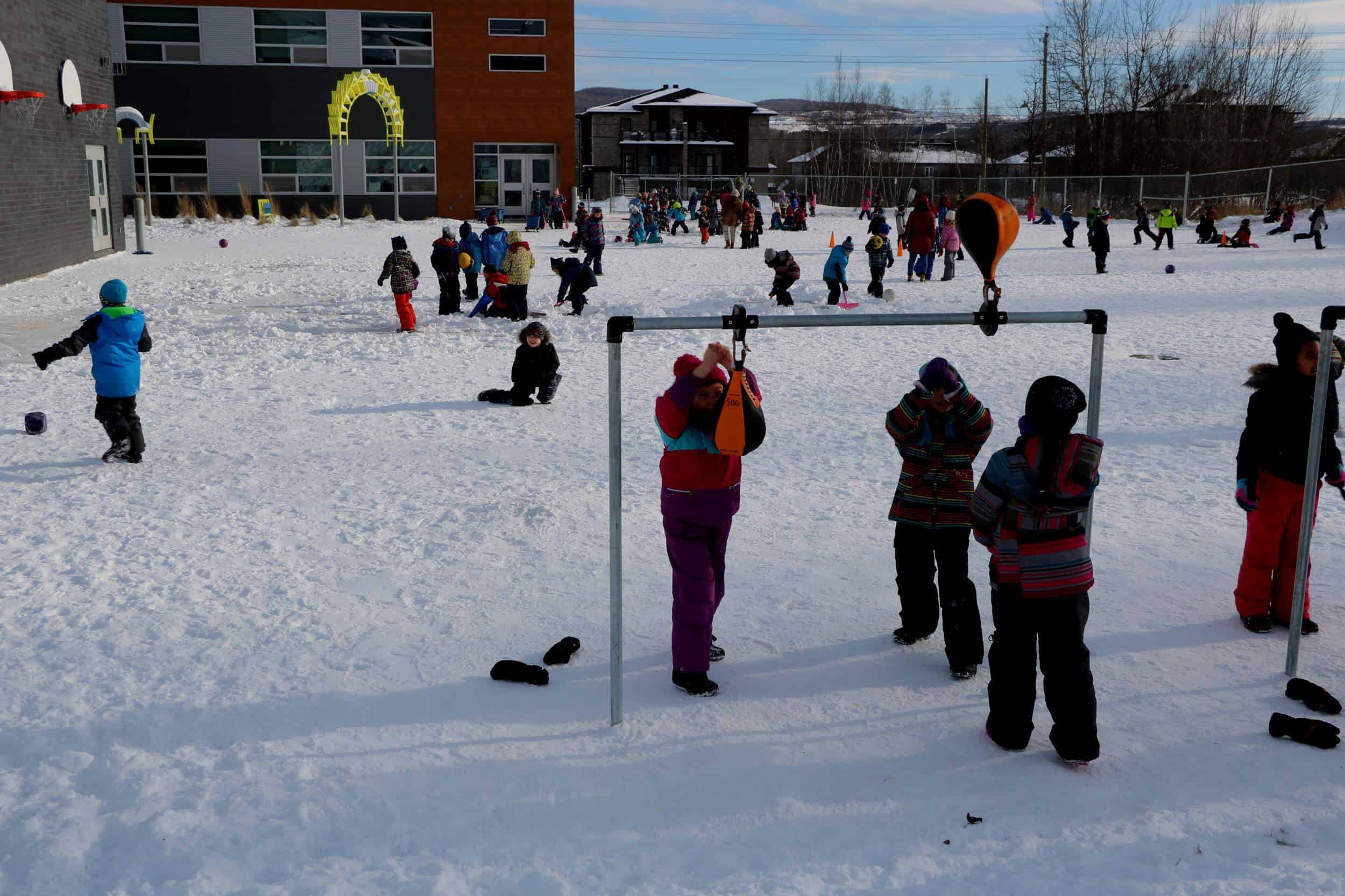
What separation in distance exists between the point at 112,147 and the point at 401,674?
25.6 meters

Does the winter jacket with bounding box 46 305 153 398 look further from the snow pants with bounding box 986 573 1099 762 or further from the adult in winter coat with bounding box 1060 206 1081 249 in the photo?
the adult in winter coat with bounding box 1060 206 1081 249

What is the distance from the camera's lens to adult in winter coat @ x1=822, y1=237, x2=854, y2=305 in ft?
57.5

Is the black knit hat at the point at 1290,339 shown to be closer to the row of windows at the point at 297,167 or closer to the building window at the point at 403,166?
the row of windows at the point at 297,167

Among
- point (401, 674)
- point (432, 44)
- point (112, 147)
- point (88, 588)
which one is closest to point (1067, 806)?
point (401, 674)

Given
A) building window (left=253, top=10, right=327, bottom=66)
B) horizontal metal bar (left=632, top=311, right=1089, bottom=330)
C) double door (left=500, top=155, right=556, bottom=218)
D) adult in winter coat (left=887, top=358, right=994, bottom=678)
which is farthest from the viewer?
double door (left=500, top=155, right=556, bottom=218)

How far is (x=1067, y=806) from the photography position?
153 inches

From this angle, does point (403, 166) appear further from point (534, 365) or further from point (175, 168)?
point (534, 365)

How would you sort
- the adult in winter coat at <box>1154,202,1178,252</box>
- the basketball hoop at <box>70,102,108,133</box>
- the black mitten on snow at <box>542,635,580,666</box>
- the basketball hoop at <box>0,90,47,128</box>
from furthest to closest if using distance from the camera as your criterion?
the adult in winter coat at <box>1154,202,1178,252</box> → the basketball hoop at <box>70,102,108,133</box> → the basketball hoop at <box>0,90,47,128</box> → the black mitten on snow at <box>542,635,580,666</box>

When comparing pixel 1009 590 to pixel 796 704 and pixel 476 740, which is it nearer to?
pixel 796 704

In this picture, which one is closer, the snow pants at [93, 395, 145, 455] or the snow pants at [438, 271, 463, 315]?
the snow pants at [93, 395, 145, 455]

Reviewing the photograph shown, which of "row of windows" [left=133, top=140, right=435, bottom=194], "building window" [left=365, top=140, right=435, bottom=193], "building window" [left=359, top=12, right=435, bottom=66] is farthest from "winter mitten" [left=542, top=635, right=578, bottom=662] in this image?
"building window" [left=359, top=12, right=435, bottom=66]

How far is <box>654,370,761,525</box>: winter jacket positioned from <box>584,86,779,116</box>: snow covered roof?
2882 inches

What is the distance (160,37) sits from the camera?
40500 mm

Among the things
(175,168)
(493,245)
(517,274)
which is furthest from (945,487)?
(175,168)
